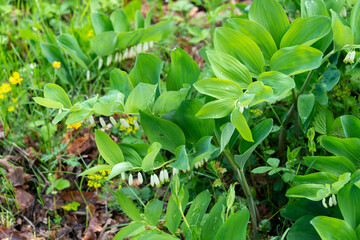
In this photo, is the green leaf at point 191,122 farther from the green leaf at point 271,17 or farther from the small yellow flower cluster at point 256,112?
the small yellow flower cluster at point 256,112

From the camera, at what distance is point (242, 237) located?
143cm

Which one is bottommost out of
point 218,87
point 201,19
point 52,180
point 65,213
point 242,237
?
point 65,213

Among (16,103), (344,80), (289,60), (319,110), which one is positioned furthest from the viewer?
(16,103)

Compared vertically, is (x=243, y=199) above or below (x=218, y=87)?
below

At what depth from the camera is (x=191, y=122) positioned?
164 cm

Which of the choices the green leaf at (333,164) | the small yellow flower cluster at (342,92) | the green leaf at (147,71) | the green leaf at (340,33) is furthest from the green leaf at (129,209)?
the small yellow flower cluster at (342,92)

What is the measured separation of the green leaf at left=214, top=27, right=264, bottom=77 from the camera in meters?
1.62

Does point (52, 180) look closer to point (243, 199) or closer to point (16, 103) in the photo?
point (16, 103)

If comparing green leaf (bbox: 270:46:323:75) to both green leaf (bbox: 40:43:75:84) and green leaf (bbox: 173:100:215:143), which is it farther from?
green leaf (bbox: 40:43:75:84)

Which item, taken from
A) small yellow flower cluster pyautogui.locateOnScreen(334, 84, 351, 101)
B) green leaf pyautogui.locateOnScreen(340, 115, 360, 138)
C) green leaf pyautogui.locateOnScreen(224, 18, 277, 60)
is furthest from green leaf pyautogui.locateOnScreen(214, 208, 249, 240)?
small yellow flower cluster pyautogui.locateOnScreen(334, 84, 351, 101)

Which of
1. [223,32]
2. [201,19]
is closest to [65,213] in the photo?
[223,32]

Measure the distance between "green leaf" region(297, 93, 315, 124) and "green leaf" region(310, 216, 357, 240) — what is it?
21.9 inches

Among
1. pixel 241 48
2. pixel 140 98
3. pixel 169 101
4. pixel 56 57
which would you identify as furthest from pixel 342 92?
pixel 56 57

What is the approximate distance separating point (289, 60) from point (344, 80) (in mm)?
790
